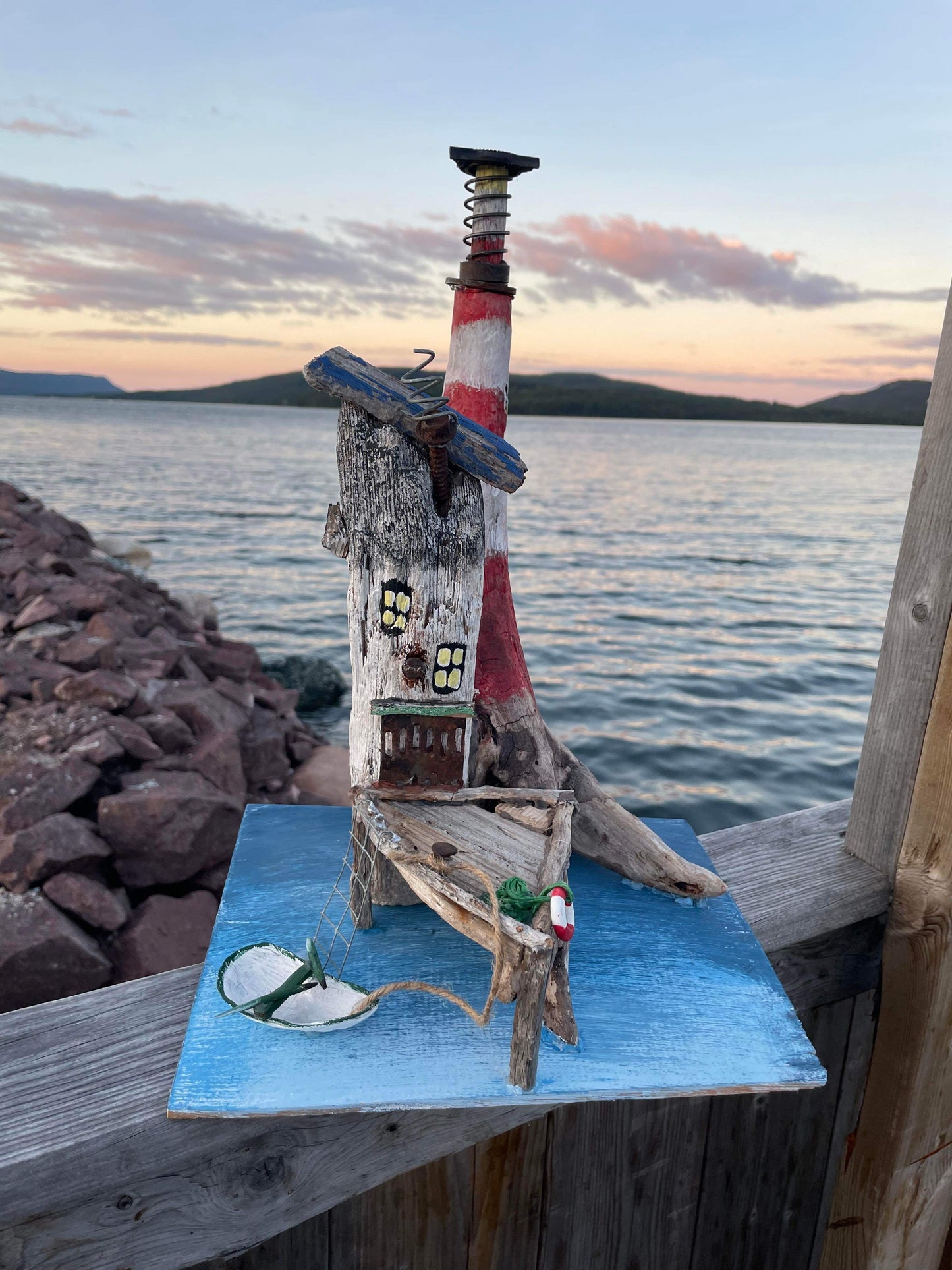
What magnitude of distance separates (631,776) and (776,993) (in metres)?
7.21

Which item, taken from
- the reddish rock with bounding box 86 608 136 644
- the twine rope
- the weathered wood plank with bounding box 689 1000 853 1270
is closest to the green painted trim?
the twine rope

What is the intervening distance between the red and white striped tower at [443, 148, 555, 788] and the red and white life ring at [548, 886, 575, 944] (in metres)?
0.62

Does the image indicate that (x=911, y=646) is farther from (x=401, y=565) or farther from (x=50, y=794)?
(x=50, y=794)

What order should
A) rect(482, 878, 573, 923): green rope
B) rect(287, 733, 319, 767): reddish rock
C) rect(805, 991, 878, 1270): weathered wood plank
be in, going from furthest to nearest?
rect(287, 733, 319, 767): reddish rock
rect(805, 991, 878, 1270): weathered wood plank
rect(482, 878, 573, 923): green rope

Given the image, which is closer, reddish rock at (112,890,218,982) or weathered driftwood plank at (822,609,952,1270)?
weathered driftwood plank at (822,609,952,1270)

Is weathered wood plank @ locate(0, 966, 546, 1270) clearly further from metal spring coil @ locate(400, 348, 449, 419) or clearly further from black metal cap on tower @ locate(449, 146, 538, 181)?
black metal cap on tower @ locate(449, 146, 538, 181)

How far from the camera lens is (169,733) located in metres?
5.38

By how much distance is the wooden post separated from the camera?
220 centimetres

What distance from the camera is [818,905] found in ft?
7.48

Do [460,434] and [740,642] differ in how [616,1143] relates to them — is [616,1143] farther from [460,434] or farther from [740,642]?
[740,642]

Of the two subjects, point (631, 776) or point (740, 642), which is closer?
point (631, 776)

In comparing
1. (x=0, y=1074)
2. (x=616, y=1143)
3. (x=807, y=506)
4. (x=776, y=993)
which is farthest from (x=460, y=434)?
(x=807, y=506)

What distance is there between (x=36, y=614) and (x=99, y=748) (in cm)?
318

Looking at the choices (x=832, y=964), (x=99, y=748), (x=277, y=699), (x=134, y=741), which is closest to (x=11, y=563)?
(x=277, y=699)
